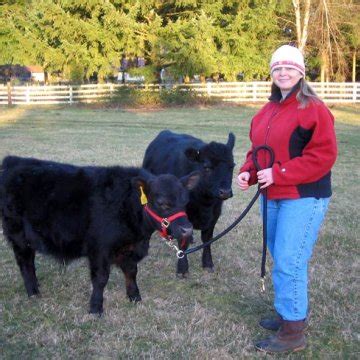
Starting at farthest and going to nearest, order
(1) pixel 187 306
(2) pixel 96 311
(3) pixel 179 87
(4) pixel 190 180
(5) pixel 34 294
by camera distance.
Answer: (3) pixel 179 87 → (5) pixel 34 294 → (1) pixel 187 306 → (2) pixel 96 311 → (4) pixel 190 180

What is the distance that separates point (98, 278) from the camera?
4570mm

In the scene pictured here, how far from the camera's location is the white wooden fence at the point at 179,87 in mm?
28953

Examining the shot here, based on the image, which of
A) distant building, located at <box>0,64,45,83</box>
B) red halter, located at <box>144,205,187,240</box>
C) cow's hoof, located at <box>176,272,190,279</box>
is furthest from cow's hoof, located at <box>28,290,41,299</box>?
distant building, located at <box>0,64,45,83</box>

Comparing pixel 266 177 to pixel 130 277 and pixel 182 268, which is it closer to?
pixel 130 277

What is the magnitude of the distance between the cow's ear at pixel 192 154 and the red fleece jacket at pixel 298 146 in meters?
1.87

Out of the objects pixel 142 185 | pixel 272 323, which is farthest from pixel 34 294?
pixel 272 323

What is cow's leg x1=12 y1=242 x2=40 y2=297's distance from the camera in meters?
4.89

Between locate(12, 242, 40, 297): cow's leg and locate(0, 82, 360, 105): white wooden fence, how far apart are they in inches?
955

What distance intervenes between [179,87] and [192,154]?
2351 centimetres

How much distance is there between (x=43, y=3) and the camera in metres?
27.4

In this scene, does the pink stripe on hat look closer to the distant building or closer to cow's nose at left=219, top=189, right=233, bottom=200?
cow's nose at left=219, top=189, right=233, bottom=200

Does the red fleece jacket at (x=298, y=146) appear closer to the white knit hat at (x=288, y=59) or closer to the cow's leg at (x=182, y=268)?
the white knit hat at (x=288, y=59)

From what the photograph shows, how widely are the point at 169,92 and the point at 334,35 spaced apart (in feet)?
35.2

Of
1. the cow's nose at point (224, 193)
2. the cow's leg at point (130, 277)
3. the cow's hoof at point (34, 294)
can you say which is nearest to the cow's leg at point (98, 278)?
the cow's leg at point (130, 277)
